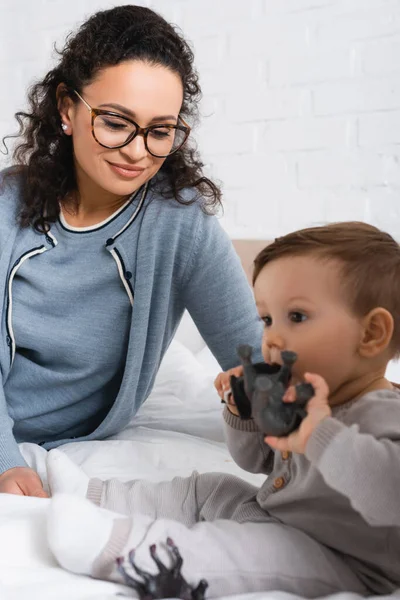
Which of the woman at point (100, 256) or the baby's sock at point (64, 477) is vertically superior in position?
the woman at point (100, 256)

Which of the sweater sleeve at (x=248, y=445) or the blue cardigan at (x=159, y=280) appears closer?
the sweater sleeve at (x=248, y=445)

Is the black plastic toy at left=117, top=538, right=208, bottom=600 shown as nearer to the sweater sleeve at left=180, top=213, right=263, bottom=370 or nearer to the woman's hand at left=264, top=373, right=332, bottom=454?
the woman's hand at left=264, top=373, right=332, bottom=454

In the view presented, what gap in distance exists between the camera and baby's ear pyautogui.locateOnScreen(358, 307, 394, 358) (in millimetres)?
955

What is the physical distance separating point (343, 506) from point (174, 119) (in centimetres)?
72

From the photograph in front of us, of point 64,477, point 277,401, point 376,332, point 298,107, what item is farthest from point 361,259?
point 298,107

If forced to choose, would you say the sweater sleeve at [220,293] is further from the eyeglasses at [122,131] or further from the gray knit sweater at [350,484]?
the gray knit sweater at [350,484]

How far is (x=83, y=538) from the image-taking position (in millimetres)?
872

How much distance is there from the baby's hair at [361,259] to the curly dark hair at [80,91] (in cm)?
50

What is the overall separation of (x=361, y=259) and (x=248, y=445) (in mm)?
318

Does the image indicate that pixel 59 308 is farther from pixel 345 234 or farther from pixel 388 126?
pixel 388 126

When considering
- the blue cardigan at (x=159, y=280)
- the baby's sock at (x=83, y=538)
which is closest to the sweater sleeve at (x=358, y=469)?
the baby's sock at (x=83, y=538)

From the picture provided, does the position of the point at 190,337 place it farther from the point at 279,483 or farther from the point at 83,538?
the point at 83,538

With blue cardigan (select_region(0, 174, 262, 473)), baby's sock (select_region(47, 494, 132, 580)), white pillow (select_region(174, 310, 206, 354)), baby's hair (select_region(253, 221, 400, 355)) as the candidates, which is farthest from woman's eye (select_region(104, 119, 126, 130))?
white pillow (select_region(174, 310, 206, 354))

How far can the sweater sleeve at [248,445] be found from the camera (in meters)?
1.11
